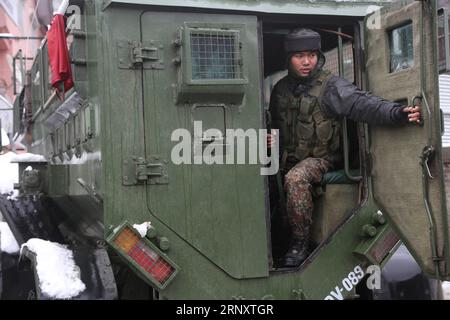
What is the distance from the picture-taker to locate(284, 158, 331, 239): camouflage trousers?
3.88 m

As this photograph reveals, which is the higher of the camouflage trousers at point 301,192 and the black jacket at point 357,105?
the black jacket at point 357,105

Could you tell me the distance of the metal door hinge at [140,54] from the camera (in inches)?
131

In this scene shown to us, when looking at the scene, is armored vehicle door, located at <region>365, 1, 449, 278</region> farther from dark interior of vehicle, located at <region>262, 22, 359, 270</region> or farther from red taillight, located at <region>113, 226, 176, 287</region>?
red taillight, located at <region>113, 226, 176, 287</region>

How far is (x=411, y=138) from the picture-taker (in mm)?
3480

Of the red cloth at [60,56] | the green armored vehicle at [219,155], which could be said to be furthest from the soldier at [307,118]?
→ the red cloth at [60,56]

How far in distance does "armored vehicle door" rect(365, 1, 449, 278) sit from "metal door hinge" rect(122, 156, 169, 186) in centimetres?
134

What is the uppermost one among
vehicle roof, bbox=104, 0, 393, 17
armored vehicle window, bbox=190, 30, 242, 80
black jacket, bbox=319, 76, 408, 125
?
vehicle roof, bbox=104, 0, 393, 17

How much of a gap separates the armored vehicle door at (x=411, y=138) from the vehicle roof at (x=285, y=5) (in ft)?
0.52

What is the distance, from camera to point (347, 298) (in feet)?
12.6

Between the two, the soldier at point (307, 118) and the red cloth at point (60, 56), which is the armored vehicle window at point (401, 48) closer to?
the soldier at point (307, 118)

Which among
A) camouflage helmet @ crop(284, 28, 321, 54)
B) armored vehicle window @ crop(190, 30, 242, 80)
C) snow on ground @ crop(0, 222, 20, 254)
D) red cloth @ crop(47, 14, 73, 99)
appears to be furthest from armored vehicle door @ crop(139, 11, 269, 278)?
snow on ground @ crop(0, 222, 20, 254)

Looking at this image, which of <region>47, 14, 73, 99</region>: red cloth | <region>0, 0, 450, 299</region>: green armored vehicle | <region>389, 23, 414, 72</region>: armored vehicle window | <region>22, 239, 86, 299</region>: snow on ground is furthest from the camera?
<region>47, 14, 73, 99</region>: red cloth

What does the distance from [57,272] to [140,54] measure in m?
1.22
